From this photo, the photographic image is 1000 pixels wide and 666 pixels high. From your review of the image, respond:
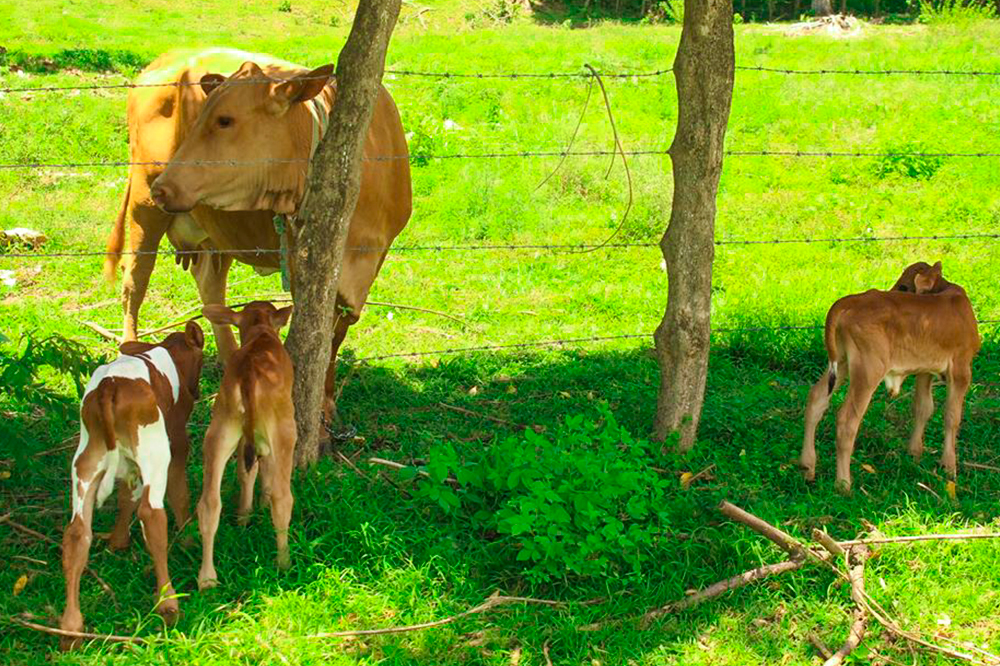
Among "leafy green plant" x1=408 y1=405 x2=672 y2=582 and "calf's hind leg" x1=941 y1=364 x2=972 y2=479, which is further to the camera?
"calf's hind leg" x1=941 y1=364 x2=972 y2=479

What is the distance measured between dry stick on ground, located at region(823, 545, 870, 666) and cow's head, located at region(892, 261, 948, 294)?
165 cm

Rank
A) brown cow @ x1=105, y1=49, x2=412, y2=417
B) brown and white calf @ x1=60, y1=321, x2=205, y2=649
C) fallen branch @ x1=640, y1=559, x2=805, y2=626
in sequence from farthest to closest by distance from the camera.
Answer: brown cow @ x1=105, y1=49, x2=412, y2=417
fallen branch @ x1=640, y1=559, x2=805, y2=626
brown and white calf @ x1=60, y1=321, x2=205, y2=649

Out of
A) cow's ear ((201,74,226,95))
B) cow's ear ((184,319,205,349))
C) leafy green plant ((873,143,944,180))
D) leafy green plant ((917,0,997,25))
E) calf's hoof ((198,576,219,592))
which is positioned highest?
leafy green plant ((917,0,997,25))

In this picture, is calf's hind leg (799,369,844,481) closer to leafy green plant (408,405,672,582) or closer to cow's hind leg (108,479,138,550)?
leafy green plant (408,405,672,582)

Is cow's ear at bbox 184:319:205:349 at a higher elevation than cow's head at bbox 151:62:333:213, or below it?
below

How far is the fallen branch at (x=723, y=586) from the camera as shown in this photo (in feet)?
15.0

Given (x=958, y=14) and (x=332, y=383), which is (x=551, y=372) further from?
(x=958, y=14)

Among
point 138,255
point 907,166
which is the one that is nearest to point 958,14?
point 907,166

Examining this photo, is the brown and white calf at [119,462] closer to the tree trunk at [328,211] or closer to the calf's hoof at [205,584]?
the calf's hoof at [205,584]

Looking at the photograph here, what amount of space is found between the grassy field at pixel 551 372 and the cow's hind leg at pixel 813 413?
0.39 feet

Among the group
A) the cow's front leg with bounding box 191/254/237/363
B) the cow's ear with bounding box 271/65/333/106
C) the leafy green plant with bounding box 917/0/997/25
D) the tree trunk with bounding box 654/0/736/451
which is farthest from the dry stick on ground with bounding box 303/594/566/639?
the leafy green plant with bounding box 917/0/997/25

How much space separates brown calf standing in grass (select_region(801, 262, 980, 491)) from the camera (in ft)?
18.1

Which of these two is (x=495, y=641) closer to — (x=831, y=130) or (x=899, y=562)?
(x=899, y=562)

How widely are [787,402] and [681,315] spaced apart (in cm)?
129
